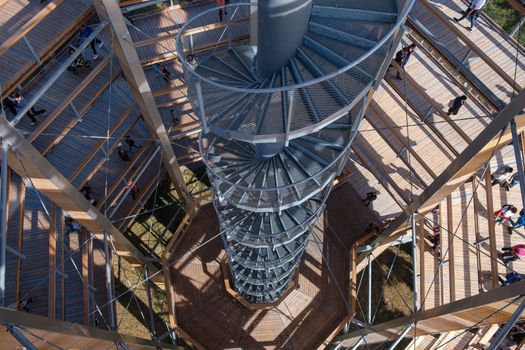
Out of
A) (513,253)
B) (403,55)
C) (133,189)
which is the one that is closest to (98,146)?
(133,189)

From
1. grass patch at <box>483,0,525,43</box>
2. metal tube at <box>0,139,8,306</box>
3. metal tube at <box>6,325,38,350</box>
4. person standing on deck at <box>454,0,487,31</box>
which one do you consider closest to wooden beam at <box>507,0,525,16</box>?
person standing on deck at <box>454,0,487,31</box>

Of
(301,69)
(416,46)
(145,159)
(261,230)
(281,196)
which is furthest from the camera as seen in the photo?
(145,159)

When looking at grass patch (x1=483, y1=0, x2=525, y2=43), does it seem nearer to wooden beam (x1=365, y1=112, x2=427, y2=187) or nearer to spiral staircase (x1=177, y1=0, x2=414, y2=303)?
wooden beam (x1=365, y1=112, x2=427, y2=187)

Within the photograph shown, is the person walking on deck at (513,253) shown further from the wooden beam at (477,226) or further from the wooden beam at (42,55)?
the wooden beam at (42,55)

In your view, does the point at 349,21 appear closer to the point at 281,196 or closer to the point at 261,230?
the point at 281,196

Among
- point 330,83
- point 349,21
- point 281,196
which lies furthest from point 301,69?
point 281,196

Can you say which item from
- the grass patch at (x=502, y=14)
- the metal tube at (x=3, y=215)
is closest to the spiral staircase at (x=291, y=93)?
the metal tube at (x=3, y=215)

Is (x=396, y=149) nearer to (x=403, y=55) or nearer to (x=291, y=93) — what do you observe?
(x=403, y=55)
